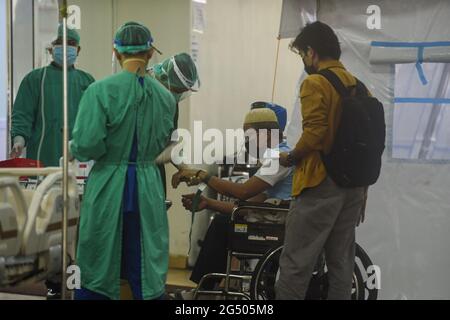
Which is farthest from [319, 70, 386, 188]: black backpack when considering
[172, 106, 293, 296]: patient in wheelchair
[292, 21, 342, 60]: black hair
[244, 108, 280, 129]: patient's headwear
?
[244, 108, 280, 129]: patient's headwear

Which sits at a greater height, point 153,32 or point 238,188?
point 153,32

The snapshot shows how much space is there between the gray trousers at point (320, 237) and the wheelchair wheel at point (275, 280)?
193mm

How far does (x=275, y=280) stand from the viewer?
280 cm

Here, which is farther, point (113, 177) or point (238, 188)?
point (238, 188)

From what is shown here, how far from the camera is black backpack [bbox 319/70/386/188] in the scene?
2.32 meters

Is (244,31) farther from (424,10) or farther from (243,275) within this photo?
(243,275)

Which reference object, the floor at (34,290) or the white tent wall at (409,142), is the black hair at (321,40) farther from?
the floor at (34,290)

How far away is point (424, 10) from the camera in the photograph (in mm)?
3238

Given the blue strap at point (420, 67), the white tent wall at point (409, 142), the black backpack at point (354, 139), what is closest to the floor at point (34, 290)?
the white tent wall at point (409, 142)

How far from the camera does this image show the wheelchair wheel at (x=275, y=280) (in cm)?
268

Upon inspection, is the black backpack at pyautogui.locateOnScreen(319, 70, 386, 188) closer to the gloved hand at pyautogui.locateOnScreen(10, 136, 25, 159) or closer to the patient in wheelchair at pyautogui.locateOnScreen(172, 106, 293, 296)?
the patient in wheelchair at pyautogui.locateOnScreen(172, 106, 293, 296)

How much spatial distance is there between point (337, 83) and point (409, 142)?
120cm

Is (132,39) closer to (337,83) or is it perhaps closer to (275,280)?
(337,83)

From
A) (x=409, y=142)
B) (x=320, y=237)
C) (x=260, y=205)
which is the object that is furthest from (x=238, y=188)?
(x=409, y=142)
